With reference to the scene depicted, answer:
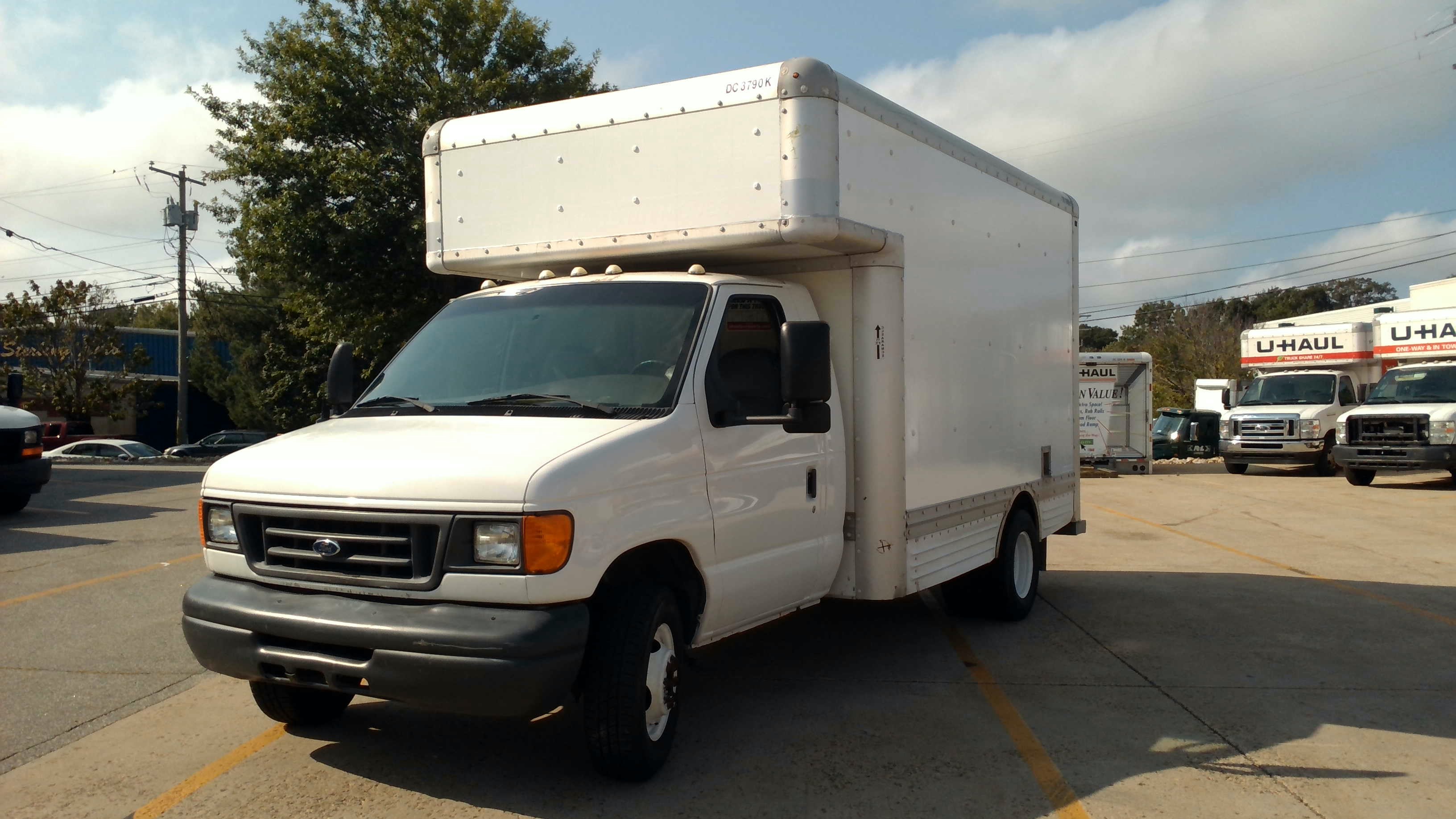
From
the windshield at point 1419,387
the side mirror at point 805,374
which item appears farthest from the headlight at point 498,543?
the windshield at point 1419,387

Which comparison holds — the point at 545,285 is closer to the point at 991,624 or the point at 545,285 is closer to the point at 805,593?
the point at 805,593

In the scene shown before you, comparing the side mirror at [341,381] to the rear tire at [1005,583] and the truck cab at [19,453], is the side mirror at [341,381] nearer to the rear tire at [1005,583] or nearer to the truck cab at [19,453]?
the rear tire at [1005,583]

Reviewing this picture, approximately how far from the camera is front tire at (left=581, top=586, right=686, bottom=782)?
441cm

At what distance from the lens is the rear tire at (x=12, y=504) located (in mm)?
13438

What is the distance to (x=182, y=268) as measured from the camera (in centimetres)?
3916

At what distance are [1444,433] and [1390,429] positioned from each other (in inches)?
34.1

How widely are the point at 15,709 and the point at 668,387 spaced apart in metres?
3.93

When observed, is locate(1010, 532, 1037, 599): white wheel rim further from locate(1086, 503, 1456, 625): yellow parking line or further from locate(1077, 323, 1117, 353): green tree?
locate(1077, 323, 1117, 353): green tree

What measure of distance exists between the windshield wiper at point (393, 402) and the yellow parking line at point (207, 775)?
1.65 meters

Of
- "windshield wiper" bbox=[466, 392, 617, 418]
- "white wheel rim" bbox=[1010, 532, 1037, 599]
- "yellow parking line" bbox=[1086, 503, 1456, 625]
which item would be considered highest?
"windshield wiper" bbox=[466, 392, 617, 418]

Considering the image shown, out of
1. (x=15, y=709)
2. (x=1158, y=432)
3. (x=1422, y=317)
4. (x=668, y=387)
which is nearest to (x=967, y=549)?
(x=668, y=387)

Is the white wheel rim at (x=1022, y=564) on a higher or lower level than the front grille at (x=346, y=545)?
lower

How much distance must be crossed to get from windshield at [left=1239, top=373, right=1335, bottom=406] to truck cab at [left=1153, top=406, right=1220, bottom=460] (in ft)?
17.4

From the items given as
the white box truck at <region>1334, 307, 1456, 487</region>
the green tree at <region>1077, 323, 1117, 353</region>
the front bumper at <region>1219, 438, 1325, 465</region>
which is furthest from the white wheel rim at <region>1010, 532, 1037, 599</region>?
the green tree at <region>1077, 323, 1117, 353</region>
